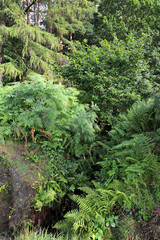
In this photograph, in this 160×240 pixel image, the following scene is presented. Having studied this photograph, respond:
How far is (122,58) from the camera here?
17.9 feet

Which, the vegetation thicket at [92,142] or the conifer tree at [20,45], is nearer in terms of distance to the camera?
the vegetation thicket at [92,142]

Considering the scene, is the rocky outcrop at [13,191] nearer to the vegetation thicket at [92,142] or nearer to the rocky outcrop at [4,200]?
the rocky outcrop at [4,200]

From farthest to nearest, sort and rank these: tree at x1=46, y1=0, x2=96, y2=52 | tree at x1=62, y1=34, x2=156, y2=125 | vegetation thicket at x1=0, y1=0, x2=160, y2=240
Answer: tree at x1=46, y1=0, x2=96, y2=52 → tree at x1=62, y1=34, x2=156, y2=125 → vegetation thicket at x1=0, y1=0, x2=160, y2=240

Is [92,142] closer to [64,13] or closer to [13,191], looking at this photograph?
[13,191]

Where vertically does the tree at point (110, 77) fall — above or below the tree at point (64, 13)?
below

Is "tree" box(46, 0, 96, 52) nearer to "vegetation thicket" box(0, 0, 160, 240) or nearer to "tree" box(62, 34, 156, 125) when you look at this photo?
"vegetation thicket" box(0, 0, 160, 240)

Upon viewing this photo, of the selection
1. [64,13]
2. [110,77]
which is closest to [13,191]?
[110,77]

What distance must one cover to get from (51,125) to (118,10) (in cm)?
1067

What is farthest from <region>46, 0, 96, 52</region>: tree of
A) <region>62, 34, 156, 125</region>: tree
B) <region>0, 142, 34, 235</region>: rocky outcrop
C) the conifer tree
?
<region>0, 142, 34, 235</region>: rocky outcrop

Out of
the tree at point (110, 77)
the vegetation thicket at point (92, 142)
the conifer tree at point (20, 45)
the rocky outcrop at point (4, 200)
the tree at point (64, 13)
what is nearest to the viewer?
the vegetation thicket at point (92, 142)

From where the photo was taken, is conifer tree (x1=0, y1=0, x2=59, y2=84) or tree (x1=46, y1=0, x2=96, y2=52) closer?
conifer tree (x1=0, y1=0, x2=59, y2=84)

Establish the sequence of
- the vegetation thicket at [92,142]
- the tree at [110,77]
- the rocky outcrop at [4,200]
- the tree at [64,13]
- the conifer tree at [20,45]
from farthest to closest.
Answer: the tree at [64,13]
the conifer tree at [20,45]
the tree at [110,77]
the rocky outcrop at [4,200]
the vegetation thicket at [92,142]

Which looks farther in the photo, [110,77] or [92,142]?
[110,77]

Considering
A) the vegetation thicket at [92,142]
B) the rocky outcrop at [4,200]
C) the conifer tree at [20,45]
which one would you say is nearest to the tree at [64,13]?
the conifer tree at [20,45]
